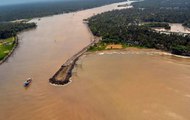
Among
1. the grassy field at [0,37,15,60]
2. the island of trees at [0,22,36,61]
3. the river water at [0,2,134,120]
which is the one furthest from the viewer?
the island of trees at [0,22,36,61]

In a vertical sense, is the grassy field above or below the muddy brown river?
above

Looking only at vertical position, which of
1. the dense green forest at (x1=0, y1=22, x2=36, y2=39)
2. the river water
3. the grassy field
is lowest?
the river water

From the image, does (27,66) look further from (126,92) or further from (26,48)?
(126,92)

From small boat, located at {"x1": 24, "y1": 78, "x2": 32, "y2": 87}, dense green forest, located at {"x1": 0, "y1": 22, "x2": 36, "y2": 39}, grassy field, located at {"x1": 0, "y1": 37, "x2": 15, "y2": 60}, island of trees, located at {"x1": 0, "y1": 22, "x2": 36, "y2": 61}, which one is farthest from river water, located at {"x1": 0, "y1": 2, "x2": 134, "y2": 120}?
dense green forest, located at {"x1": 0, "y1": 22, "x2": 36, "y2": 39}

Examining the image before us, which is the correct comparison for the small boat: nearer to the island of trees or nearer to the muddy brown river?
the muddy brown river

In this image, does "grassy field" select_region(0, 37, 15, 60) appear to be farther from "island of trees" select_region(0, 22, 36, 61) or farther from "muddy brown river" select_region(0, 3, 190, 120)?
"muddy brown river" select_region(0, 3, 190, 120)

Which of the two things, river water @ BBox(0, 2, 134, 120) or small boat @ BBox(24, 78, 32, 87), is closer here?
river water @ BBox(0, 2, 134, 120)

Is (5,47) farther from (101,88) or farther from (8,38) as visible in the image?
(101,88)

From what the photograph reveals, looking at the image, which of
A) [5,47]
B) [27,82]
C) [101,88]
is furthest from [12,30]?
[101,88]

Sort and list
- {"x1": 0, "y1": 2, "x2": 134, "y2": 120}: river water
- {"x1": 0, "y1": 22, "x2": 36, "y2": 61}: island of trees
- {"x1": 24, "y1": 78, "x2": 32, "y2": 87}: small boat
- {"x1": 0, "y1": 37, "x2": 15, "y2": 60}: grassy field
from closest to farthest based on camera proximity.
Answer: {"x1": 0, "y1": 2, "x2": 134, "y2": 120}: river water → {"x1": 24, "y1": 78, "x2": 32, "y2": 87}: small boat → {"x1": 0, "y1": 37, "x2": 15, "y2": 60}: grassy field → {"x1": 0, "y1": 22, "x2": 36, "y2": 61}: island of trees

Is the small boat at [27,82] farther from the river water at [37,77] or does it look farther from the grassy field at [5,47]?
the grassy field at [5,47]
